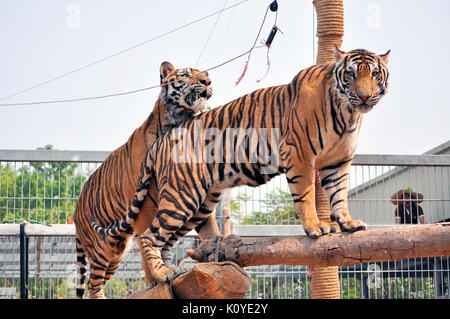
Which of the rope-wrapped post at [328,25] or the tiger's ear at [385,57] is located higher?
the rope-wrapped post at [328,25]

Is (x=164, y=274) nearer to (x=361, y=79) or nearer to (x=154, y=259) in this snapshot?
(x=154, y=259)

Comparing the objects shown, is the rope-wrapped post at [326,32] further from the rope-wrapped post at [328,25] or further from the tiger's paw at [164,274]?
the tiger's paw at [164,274]

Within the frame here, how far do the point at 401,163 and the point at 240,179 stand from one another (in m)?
3.16

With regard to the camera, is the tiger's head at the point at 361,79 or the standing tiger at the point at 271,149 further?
the standing tiger at the point at 271,149

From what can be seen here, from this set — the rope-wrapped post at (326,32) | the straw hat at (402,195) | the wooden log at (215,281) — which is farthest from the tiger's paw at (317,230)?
the straw hat at (402,195)

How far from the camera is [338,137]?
388 cm

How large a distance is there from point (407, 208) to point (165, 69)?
11.8 feet

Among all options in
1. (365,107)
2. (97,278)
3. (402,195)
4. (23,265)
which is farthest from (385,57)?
(23,265)

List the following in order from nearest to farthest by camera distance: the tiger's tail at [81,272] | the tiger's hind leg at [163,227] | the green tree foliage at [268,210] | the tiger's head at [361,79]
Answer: the tiger's head at [361,79], the tiger's hind leg at [163,227], the tiger's tail at [81,272], the green tree foliage at [268,210]

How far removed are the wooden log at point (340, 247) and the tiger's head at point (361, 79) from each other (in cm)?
73

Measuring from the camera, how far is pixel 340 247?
3719mm

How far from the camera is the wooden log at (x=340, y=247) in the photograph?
3.46m

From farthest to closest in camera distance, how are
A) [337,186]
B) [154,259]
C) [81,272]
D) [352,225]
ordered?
[81,272], [154,259], [337,186], [352,225]
